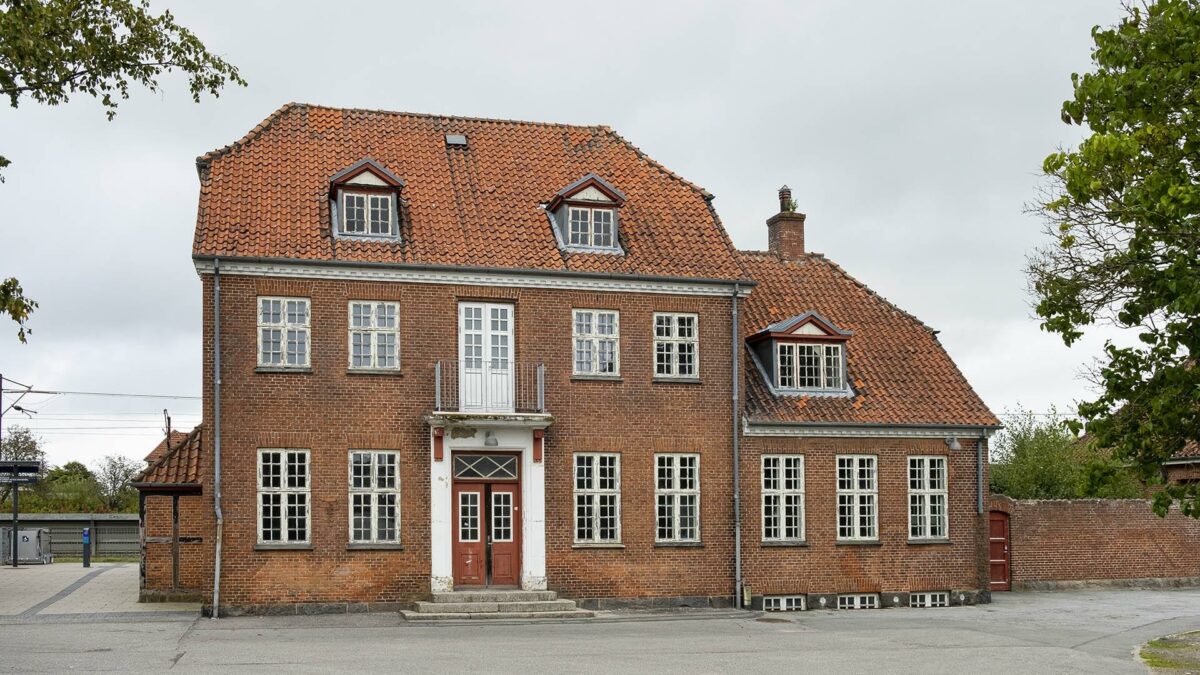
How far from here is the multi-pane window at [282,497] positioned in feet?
79.4

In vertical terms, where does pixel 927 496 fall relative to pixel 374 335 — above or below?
below

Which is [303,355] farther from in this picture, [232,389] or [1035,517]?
[1035,517]

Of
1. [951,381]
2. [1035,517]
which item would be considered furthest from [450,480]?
[1035,517]

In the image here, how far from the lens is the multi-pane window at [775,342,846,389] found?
28422 mm

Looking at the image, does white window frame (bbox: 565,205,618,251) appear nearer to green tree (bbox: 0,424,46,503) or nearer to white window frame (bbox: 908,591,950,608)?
white window frame (bbox: 908,591,950,608)

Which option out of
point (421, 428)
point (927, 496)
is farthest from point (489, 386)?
point (927, 496)

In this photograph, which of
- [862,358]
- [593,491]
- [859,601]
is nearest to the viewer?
[593,491]

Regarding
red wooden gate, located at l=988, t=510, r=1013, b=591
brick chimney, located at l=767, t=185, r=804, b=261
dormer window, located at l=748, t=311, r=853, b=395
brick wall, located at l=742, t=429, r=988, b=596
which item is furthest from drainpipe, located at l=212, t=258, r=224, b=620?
red wooden gate, located at l=988, t=510, r=1013, b=591

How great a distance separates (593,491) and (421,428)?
12.0ft

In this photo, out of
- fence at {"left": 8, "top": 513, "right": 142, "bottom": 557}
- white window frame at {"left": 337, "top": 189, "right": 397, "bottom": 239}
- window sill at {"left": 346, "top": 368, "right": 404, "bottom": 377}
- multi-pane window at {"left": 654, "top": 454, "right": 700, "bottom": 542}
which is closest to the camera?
window sill at {"left": 346, "top": 368, "right": 404, "bottom": 377}

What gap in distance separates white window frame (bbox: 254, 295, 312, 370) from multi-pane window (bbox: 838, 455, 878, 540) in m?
11.2

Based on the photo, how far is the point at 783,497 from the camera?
27578 millimetres

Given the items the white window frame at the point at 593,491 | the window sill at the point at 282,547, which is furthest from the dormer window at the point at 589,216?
the window sill at the point at 282,547

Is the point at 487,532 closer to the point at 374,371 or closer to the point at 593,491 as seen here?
the point at 593,491
